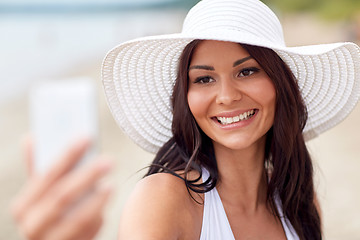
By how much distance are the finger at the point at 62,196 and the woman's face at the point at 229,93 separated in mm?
1152

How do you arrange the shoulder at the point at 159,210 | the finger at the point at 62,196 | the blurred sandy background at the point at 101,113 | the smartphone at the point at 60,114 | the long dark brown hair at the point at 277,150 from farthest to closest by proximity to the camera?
the blurred sandy background at the point at 101,113 → the long dark brown hair at the point at 277,150 → the shoulder at the point at 159,210 → the smartphone at the point at 60,114 → the finger at the point at 62,196

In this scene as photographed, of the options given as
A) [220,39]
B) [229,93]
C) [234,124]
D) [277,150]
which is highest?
[220,39]

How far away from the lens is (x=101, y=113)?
1278 centimetres

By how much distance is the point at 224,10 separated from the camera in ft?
5.56

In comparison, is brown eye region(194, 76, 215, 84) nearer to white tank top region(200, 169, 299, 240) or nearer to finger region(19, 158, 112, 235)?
white tank top region(200, 169, 299, 240)

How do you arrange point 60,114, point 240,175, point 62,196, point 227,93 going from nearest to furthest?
1. point 62,196
2. point 60,114
3. point 227,93
4. point 240,175

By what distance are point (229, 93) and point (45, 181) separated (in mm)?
1199

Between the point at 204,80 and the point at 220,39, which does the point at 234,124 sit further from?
the point at 220,39

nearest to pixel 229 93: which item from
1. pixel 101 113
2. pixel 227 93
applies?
pixel 227 93

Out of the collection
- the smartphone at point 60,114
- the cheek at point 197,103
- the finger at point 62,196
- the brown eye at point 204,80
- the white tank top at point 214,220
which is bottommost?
the white tank top at point 214,220

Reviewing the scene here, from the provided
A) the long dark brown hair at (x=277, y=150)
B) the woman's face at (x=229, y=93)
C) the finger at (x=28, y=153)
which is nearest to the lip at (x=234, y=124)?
the woman's face at (x=229, y=93)

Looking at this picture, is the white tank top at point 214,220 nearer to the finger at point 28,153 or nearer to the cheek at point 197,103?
the cheek at point 197,103

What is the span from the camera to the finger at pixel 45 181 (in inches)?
18.1

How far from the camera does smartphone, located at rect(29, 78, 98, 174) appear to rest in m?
0.58
